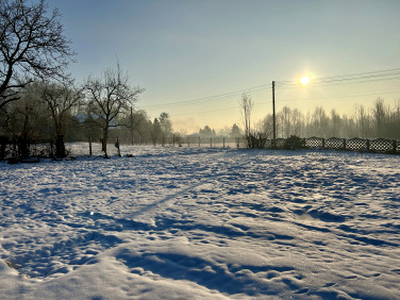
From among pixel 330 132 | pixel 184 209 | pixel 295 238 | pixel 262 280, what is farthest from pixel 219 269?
pixel 330 132

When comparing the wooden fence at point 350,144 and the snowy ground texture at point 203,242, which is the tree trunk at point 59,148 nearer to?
the snowy ground texture at point 203,242

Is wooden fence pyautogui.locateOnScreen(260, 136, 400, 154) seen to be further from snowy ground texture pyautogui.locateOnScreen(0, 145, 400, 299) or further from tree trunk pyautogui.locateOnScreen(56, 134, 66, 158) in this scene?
tree trunk pyautogui.locateOnScreen(56, 134, 66, 158)

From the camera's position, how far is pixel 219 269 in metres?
3.13

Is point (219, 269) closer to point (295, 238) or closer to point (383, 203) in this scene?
point (295, 238)

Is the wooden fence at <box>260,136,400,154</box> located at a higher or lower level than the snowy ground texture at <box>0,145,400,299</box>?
higher

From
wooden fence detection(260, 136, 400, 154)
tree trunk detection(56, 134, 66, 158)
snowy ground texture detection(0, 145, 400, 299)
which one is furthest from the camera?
wooden fence detection(260, 136, 400, 154)

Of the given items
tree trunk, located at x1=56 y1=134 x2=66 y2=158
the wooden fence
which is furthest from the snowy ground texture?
the wooden fence

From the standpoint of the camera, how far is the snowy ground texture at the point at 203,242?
2727 mm

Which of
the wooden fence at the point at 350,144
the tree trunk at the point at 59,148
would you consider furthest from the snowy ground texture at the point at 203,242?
the wooden fence at the point at 350,144

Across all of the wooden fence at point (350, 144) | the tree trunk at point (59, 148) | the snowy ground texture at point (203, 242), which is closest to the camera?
the snowy ground texture at point (203, 242)

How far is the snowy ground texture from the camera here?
8.95 feet

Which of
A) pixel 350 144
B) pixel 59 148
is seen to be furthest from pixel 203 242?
pixel 350 144

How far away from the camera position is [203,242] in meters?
4.04

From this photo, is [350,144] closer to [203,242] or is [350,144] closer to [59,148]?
[203,242]
